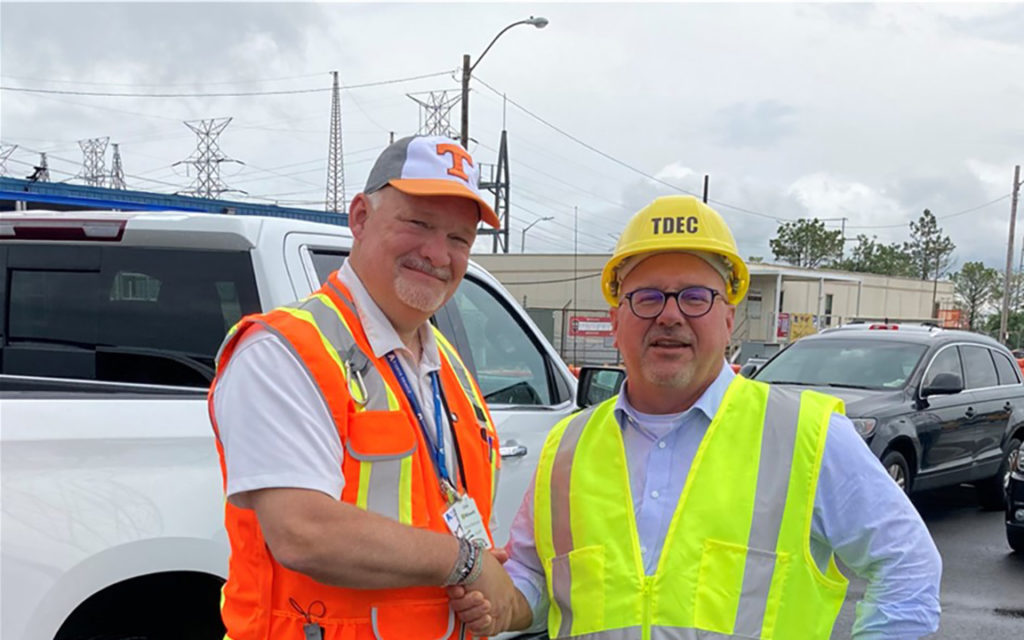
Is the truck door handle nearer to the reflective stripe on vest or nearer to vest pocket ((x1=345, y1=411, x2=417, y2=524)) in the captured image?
the reflective stripe on vest

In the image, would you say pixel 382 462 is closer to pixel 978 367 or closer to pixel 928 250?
pixel 978 367

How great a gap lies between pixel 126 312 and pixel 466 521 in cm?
177

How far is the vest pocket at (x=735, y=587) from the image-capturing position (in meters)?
1.73

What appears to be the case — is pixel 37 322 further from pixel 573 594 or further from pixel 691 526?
pixel 691 526

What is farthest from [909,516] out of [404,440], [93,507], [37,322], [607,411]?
[37,322]

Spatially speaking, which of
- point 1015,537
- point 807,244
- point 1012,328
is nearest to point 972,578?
point 1015,537

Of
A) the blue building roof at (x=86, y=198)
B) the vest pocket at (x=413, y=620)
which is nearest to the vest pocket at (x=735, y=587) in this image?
the vest pocket at (x=413, y=620)

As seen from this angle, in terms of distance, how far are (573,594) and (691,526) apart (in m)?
0.33

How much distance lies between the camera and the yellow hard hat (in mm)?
1939

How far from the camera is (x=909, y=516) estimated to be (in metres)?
1.78

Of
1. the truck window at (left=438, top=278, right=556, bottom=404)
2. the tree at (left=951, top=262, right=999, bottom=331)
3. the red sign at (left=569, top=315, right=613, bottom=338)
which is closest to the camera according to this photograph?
the truck window at (left=438, top=278, right=556, bottom=404)

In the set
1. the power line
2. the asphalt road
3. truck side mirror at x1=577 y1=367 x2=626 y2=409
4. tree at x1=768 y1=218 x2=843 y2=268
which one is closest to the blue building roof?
the asphalt road

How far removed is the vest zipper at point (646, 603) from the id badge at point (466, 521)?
14.2 inches

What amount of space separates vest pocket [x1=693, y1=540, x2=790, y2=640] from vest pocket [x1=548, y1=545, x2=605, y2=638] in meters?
0.22
